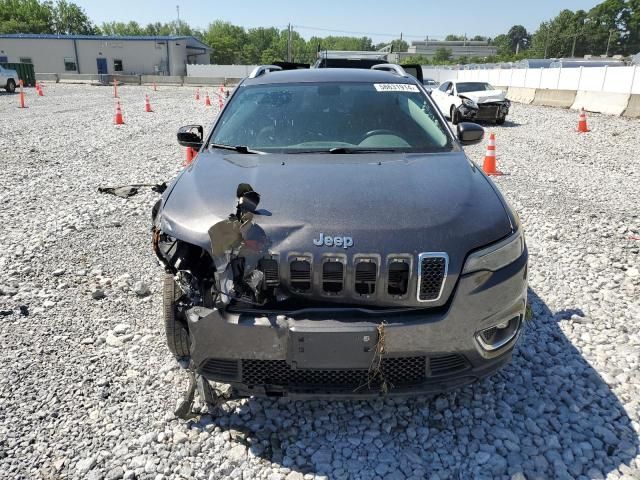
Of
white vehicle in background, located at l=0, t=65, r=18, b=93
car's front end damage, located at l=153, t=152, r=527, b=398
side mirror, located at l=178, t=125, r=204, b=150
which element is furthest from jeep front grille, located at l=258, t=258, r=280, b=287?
white vehicle in background, located at l=0, t=65, r=18, b=93

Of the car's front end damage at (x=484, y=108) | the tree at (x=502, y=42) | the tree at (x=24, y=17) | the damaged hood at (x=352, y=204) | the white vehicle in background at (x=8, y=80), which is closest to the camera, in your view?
the damaged hood at (x=352, y=204)

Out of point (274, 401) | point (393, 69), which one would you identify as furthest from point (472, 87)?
point (274, 401)

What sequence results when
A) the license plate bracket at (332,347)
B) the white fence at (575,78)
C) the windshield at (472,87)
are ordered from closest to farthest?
the license plate bracket at (332,347)
the windshield at (472,87)
the white fence at (575,78)

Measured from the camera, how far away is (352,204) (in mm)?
2547

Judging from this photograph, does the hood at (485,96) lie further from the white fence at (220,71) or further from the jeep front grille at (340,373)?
the white fence at (220,71)

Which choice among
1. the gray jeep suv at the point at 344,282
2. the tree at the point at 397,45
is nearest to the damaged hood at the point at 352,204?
the gray jeep suv at the point at 344,282

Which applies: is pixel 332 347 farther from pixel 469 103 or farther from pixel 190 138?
pixel 469 103

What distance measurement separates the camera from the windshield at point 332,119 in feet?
11.6

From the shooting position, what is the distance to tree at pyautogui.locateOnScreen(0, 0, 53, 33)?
255 feet

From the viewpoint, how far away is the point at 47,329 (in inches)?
142

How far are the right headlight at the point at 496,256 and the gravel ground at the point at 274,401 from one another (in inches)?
36.6

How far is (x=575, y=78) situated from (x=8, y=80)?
29311mm

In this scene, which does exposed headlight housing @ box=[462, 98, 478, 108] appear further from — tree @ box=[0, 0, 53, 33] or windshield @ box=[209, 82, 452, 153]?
tree @ box=[0, 0, 53, 33]

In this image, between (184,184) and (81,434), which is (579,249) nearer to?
(184,184)
